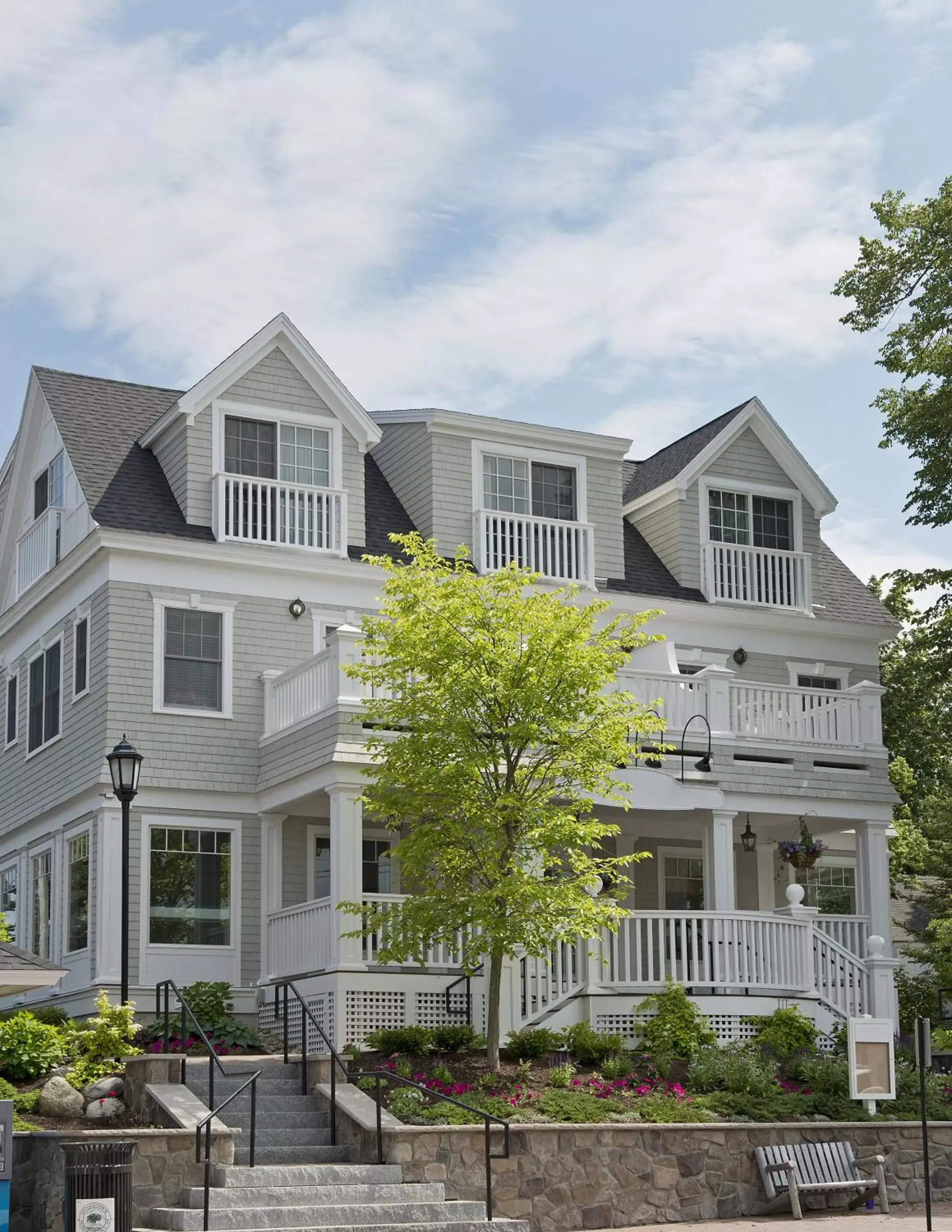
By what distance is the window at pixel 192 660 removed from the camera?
2516 centimetres

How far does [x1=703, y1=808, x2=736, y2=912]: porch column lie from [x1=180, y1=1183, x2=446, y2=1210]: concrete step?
7799mm

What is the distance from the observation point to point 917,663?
3728cm

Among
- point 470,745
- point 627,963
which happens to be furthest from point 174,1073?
point 627,963

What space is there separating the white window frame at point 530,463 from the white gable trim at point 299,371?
181 centimetres

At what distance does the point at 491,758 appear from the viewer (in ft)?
67.6

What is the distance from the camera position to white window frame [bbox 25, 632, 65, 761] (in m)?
26.9

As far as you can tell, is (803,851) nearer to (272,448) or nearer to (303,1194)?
(272,448)

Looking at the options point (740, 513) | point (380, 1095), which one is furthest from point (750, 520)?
point (380, 1095)

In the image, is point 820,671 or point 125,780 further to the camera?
point 820,671

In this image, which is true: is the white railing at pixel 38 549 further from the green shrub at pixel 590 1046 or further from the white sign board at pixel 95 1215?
the white sign board at pixel 95 1215

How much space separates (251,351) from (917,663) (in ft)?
57.0

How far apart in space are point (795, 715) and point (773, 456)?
6473 mm

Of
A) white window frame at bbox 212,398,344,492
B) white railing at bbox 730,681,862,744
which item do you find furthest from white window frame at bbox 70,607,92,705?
white railing at bbox 730,681,862,744

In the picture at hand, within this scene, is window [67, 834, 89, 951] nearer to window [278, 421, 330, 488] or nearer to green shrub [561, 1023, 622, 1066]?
window [278, 421, 330, 488]
